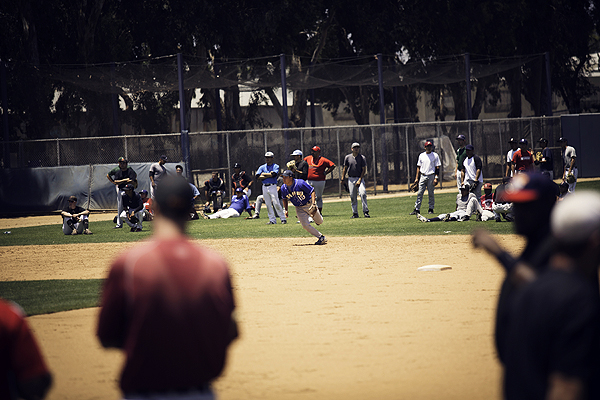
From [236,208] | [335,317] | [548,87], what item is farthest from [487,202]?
[548,87]

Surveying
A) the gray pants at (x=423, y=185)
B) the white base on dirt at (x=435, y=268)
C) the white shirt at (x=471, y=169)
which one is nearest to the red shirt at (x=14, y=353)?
the white base on dirt at (x=435, y=268)

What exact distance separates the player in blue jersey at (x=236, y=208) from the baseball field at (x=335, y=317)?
19.6 ft

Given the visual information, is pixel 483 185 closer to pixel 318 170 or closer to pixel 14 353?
pixel 318 170

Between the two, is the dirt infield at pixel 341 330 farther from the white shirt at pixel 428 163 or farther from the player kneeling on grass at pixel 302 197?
the white shirt at pixel 428 163

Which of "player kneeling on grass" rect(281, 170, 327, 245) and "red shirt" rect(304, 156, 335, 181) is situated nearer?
"player kneeling on grass" rect(281, 170, 327, 245)

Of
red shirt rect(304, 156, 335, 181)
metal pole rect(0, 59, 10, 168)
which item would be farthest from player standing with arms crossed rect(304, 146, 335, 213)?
metal pole rect(0, 59, 10, 168)

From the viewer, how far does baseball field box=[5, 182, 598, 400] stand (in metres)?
6.12

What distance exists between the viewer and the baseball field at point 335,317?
20.1ft

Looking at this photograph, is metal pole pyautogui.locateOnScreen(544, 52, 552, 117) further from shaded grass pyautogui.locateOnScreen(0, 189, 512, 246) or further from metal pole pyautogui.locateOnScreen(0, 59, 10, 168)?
metal pole pyautogui.locateOnScreen(0, 59, 10, 168)

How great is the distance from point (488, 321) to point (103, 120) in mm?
28004

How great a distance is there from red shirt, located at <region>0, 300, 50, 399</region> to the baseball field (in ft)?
9.51

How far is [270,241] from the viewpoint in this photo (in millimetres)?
16469

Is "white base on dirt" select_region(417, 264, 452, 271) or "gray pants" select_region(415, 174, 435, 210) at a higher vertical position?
→ "gray pants" select_region(415, 174, 435, 210)

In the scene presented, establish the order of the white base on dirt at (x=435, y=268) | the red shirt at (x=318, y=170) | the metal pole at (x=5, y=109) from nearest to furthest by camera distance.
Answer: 1. the white base on dirt at (x=435, y=268)
2. the red shirt at (x=318, y=170)
3. the metal pole at (x=5, y=109)
